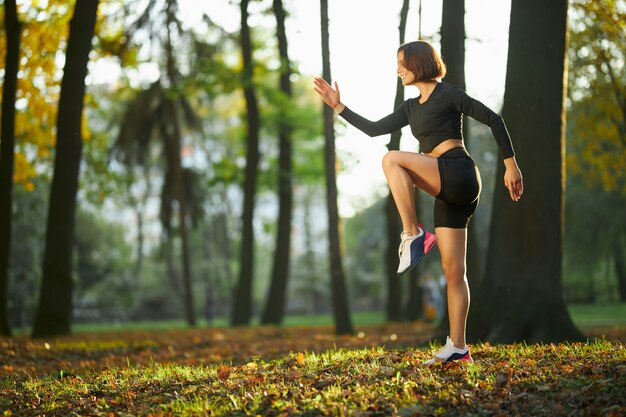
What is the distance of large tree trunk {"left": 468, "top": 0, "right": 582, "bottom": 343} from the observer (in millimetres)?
9719

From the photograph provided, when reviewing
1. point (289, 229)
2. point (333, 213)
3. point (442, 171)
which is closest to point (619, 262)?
point (289, 229)

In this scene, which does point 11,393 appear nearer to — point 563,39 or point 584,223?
point 563,39

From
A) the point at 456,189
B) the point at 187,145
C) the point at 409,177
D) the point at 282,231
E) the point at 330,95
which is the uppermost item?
the point at 187,145

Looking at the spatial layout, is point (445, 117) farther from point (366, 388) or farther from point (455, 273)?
point (366, 388)

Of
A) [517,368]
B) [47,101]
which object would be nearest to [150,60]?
[47,101]

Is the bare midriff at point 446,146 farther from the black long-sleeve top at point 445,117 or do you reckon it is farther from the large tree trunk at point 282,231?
the large tree trunk at point 282,231

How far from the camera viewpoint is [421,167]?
6.22 metres

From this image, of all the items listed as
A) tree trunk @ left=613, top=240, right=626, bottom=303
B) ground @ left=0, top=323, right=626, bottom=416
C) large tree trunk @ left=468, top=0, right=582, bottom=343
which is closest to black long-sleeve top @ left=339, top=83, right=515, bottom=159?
ground @ left=0, top=323, right=626, bottom=416

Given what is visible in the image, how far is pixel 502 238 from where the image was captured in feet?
32.6

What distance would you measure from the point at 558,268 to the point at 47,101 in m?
14.4

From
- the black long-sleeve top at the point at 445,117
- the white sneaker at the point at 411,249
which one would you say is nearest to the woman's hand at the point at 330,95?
the black long-sleeve top at the point at 445,117

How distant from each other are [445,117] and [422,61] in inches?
18.5

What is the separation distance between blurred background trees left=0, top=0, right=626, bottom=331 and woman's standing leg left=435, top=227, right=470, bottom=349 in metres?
3.72

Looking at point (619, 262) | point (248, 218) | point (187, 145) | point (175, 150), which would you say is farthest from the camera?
point (187, 145)
